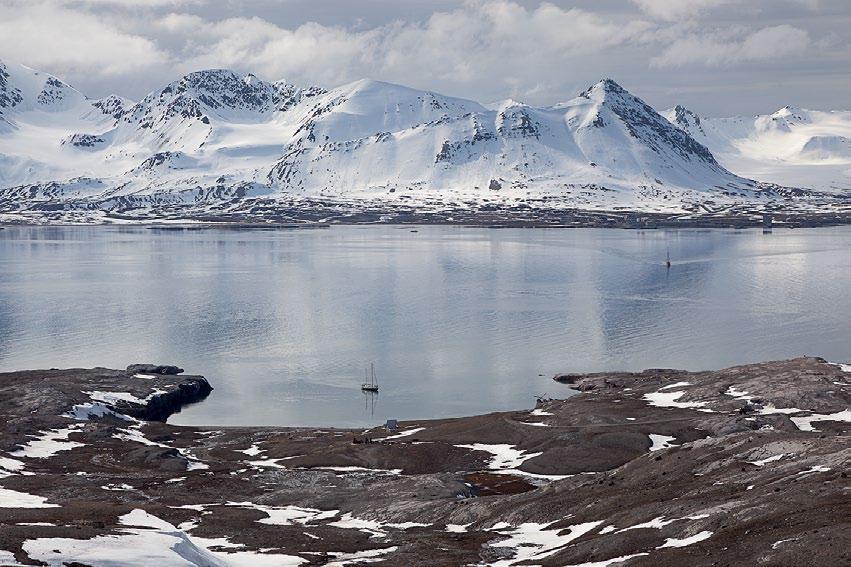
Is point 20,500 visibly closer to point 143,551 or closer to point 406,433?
point 143,551

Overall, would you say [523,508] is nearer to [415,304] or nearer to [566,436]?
[566,436]

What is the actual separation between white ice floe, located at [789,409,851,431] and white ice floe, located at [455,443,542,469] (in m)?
20.2

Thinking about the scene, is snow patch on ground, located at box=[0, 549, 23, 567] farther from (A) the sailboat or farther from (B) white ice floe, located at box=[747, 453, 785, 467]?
(A) the sailboat

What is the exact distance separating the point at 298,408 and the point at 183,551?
62925 millimetres

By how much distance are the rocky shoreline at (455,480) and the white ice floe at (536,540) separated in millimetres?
164

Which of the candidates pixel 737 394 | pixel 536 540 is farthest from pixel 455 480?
pixel 737 394

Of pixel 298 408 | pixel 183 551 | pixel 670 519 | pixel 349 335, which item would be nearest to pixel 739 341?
pixel 349 335

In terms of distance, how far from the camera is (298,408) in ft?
360

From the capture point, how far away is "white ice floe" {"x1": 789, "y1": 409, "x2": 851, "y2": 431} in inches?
3280

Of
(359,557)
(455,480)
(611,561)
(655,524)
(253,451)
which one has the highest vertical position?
(655,524)

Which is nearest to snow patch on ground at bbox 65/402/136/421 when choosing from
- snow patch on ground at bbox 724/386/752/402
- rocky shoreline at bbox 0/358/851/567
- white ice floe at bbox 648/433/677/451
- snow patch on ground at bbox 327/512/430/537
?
rocky shoreline at bbox 0/358/851/567

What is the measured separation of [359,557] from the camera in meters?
51.5

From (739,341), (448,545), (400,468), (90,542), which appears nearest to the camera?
(90,542)

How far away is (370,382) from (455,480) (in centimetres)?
5064
